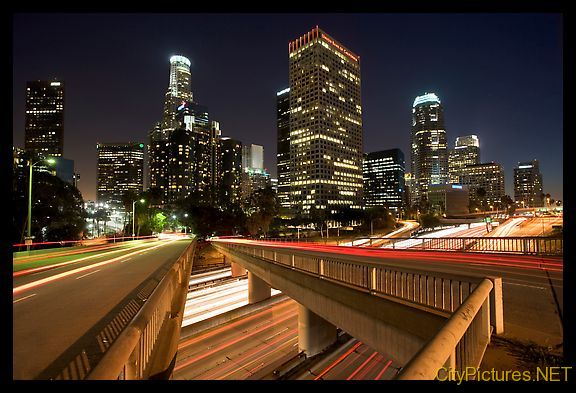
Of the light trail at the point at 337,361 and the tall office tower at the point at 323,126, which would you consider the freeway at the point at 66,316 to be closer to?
the light trail at the point at 337,361

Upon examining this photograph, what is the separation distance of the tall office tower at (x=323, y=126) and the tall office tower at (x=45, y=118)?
4864 inches

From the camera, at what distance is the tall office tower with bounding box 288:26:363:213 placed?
170 metres

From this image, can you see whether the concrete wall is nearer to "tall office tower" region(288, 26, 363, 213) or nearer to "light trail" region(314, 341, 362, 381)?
"light trail" region(314, 341, 362, 381)

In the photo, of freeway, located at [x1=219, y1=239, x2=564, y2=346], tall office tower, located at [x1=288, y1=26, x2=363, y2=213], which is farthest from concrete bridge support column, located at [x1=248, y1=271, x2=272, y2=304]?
tall office tower, located at [x1=288, y1=26, x2=363, y2=213]

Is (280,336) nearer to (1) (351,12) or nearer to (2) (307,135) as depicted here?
(1) (351,12)

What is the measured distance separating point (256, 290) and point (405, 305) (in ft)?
88.4

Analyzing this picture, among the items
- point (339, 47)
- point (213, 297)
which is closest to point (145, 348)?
point (213, 297)

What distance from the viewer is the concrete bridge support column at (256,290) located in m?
32.5

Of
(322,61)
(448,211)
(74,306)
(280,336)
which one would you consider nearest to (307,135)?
(322,61)

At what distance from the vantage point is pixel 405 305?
7695mm

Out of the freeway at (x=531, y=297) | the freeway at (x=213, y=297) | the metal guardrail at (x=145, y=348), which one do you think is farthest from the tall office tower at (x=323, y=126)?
the metal guardrail at (x=145, y=348)

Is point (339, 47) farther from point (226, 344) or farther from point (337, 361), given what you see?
point (337, 361)

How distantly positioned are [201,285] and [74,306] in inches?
1372

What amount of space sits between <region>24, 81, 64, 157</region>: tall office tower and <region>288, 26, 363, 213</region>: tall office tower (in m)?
124
